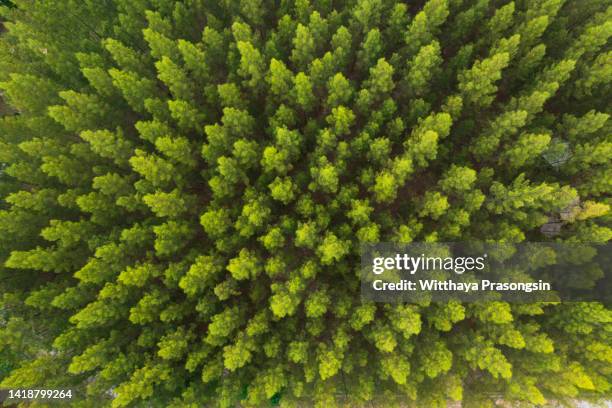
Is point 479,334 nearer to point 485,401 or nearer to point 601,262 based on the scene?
point 485,401

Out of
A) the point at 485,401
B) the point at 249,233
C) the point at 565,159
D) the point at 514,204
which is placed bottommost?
the point at 485,401

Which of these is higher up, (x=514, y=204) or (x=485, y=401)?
(x=514, y=204)

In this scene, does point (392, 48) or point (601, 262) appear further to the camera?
point (392, 48)

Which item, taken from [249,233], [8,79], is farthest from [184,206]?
[8,79]

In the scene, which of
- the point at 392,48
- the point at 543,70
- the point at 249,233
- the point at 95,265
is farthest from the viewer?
the point at 392,48

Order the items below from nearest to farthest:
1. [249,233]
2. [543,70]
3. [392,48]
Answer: [249,233] → [543,70] → [392,48]

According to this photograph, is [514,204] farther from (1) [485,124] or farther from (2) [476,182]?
(1) [485,124]
